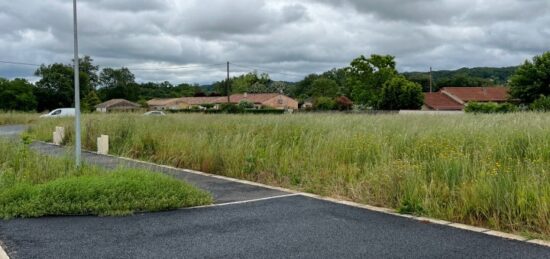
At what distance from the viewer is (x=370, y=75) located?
7519 centimetres

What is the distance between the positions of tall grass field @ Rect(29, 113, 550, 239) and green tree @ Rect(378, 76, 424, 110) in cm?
4894

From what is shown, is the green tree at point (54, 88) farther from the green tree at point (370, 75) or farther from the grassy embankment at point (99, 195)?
the grassy embankment at point (99, 195)

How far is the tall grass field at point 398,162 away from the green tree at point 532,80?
151 ft

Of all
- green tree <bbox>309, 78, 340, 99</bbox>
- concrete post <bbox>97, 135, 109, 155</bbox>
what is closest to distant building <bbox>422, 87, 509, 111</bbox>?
green tree <bbox>309, 78, 340, 99</bbox>

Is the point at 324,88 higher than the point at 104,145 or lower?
higher

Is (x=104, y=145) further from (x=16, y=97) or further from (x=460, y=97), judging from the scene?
(x=16, y=97)

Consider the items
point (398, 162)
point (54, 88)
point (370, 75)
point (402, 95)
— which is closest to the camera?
point (398, 162)

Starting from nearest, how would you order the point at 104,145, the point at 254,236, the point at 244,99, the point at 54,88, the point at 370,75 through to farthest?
the point at 254,236 → the point at 104,145 → the point at 370,75 → the point at 54,88 → the point at 244,99

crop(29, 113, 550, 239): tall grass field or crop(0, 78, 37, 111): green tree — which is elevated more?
crop(0, 78, 37, 111): green tree

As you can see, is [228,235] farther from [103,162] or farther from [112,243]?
[103,162]

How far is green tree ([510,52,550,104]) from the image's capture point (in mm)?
52469

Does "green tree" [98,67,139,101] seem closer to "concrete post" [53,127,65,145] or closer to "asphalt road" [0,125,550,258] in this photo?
"concrete post" [53,127,65,145]

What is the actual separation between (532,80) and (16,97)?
237 ft

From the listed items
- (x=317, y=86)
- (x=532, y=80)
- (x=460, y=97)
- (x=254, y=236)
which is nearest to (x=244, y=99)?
(x=317, y=86)
